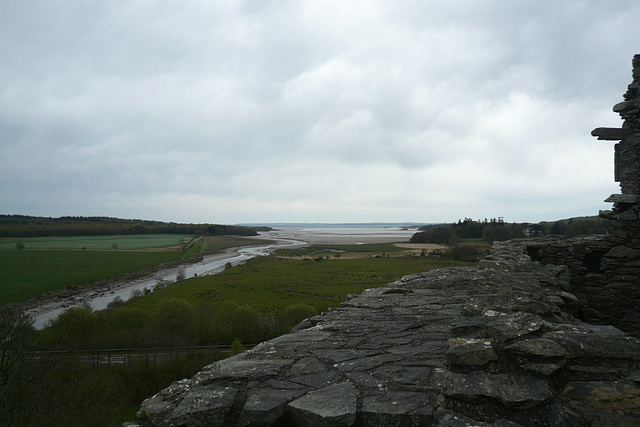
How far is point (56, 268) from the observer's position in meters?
66.2

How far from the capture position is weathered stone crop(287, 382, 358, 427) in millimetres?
2904

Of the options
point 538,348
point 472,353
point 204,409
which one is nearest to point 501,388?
point 472,353

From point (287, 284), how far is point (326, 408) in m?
58.0

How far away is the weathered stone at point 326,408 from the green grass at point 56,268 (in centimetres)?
5748

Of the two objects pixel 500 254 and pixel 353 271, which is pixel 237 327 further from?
pixel 353 271

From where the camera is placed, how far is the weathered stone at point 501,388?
8.93ft

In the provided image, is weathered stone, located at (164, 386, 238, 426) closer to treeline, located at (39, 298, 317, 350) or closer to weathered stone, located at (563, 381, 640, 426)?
weathered stone, located at (563, 381, 640, 426)

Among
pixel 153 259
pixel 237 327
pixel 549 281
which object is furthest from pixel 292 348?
pixel 153 259

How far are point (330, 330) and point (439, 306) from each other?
7.48 feet

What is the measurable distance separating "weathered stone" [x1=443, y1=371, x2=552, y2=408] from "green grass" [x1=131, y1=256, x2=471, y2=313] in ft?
138

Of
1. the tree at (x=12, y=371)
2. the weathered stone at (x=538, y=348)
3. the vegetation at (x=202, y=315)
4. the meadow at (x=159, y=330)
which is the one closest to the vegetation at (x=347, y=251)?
the meadow at (x=159, y=330)

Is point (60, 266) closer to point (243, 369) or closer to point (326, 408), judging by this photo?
point (243, 369)

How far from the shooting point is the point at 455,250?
51.4m

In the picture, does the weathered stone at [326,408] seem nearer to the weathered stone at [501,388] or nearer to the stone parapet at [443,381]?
the stone parapet at [443,381]
